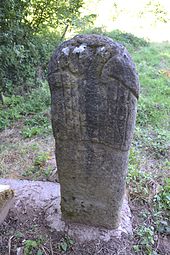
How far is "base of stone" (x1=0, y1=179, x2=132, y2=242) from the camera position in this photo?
2.40 metres

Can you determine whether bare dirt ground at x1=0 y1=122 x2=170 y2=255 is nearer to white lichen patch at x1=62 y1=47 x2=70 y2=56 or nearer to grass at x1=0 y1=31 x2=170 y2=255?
grass at x1=0 y1=31 x2=170 y2=255

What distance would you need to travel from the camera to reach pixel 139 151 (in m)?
3.90

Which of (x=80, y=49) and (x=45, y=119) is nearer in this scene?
(x=80, y=49)

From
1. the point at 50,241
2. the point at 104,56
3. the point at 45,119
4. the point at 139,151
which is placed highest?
the point at 104,56

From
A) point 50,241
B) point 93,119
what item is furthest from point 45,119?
point 93,119

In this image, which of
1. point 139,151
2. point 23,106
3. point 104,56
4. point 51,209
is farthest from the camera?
point 23,106

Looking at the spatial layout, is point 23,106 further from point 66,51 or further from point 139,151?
point 66,51

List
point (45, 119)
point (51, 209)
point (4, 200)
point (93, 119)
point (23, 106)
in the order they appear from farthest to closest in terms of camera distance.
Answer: point (23, 106) → point (45, 119) → point (51, 209) → point (4, 200) → point (93, 119)

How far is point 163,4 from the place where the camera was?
1088cm

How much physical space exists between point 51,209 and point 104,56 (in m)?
1.52

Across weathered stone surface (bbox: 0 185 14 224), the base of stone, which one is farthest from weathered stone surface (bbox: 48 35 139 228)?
weathered stone surface (bbox: 0 185 14 224)

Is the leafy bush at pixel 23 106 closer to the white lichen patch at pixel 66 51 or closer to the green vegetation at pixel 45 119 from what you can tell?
the green vegetation at pixel 45 119

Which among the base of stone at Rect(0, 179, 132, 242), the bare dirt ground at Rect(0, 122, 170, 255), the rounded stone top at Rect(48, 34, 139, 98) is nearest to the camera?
the rounded stone top at Rect(48, 34, 139, 98)

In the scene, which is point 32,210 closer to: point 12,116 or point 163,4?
point 12,116
